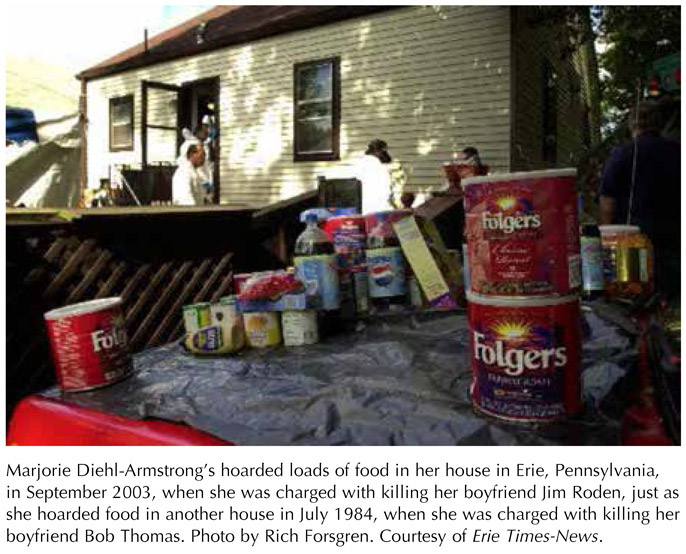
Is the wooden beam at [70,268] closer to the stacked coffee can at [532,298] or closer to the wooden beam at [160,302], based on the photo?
the wooden beam at [160,302]

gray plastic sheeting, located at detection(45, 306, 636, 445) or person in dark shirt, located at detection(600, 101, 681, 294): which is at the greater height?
person in dark shirt, located at detection(600, 101, 681, 294)

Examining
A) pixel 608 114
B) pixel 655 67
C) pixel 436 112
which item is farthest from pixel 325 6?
pixel 608 114

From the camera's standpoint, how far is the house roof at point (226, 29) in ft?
34.6

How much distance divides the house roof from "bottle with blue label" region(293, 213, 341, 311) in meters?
8.85

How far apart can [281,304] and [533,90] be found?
372 inches

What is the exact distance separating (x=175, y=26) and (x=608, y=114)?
68.8 ft

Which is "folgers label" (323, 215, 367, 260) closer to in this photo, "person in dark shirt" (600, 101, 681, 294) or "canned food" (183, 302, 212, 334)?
"canned food" (183, 302, 212, 334)

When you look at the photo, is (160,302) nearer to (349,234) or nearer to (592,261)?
(349,234)

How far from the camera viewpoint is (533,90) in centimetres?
1002


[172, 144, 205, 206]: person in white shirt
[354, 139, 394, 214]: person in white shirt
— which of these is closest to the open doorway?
[172, 144, 205, 206]: person in white shirt

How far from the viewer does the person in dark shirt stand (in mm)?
4164

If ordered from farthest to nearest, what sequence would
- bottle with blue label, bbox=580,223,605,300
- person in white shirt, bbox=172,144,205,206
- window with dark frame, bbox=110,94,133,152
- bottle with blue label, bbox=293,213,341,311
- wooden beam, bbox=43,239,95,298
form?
window with dark frame, bbox=110,94,133,152
person in white shirt, bbox=172,144,205,206
wooden beam, bbox=43,239,95,298
bottle with blue label, bbox=580,223,605,300
bottle with blue label, bbox=293,213,341,311

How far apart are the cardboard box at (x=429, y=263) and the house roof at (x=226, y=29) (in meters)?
8.66

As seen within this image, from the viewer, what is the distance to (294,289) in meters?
2.05
